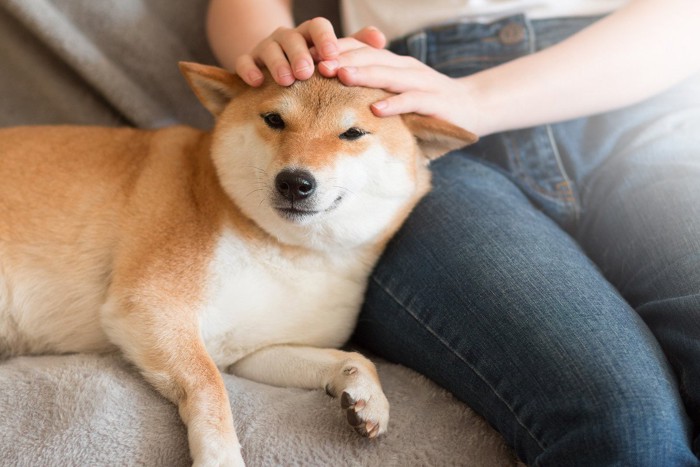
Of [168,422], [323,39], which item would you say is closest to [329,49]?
[323,39]

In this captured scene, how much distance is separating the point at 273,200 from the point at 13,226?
20.7 inches

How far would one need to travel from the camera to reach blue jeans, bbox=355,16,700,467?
3.12ft

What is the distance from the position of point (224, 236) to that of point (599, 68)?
0.80 m

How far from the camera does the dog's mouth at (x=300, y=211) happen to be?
42.9 inches

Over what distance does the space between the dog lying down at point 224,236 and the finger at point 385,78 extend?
0.02 m

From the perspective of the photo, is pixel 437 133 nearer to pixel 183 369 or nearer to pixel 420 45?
pixel 420 45

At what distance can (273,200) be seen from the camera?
109 centimetres

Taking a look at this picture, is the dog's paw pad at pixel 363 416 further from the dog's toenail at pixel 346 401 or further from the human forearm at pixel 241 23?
the human forearm at pixel 241 23

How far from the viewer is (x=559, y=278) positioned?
109cm

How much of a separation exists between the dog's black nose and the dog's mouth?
0.02 m

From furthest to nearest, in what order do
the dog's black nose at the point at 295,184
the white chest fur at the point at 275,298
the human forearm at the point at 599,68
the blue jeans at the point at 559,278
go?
the human forearm at the point at 599,68 → the white chest fur at the point at 275,298 → the dog's black nose at the point at 295,184 → the blue jeans at the point at 559,278

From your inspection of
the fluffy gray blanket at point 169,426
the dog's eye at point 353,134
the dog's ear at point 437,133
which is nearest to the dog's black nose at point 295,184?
the dog's eye at point 353,134

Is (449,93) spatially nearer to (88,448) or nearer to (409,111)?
(409,111)

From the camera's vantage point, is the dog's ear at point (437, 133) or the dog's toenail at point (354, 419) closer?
the dog's toenail at point (354, 419)
